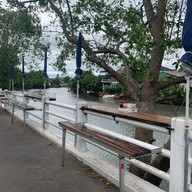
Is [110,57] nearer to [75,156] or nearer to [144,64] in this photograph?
[144,64]

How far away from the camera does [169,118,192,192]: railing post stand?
9.72 feet

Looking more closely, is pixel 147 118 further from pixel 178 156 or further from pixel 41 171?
pixel 41 171

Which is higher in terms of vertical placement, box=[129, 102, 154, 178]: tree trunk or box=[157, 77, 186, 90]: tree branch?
box=[157, 77, 186, 90]: tree branch

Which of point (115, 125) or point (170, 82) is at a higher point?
point (170, 82)

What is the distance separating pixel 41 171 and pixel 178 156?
87.5 inches

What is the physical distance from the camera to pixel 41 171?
175 inches

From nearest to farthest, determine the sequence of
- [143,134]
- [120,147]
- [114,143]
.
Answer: [120,147]
[114,143]
[143,134]

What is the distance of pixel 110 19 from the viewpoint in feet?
→ 22.6

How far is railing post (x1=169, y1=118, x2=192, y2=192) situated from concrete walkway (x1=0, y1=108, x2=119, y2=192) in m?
0.90

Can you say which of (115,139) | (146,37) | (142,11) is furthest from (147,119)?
(142,11)

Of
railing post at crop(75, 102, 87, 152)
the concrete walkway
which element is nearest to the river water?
railing post at crop(75, 102, 87, 152)

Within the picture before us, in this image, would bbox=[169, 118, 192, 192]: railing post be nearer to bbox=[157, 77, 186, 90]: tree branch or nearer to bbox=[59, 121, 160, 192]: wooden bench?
bbox=[59, 121, 160, 192]: wooden bench

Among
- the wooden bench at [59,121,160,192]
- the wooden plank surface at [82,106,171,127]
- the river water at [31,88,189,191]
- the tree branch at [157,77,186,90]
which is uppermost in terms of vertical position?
the tree branch at [157,77,186,90]

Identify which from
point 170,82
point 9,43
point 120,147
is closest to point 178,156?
point 120,147
